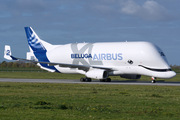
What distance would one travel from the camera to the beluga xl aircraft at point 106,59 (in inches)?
1485

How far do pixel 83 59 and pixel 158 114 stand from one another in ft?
101

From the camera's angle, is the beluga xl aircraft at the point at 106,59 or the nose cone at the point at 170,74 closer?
the nose cone at the point at 170,74

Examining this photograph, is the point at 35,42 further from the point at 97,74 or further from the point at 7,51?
the point at 97,74

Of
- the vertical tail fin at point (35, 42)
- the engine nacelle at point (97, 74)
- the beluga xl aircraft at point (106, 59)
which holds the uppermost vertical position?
the vertical tail fin at point (35, 42)

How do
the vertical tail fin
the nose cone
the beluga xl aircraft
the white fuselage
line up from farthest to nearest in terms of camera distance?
the vertical tail fin, the beluga xl aircraft, the white fuselage, the nose cone

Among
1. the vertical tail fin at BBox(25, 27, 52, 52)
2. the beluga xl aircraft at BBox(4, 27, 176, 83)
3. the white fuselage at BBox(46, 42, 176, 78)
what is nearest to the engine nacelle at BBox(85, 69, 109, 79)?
the beluga xl aircraft at BBox(4, 27, 176, 83)

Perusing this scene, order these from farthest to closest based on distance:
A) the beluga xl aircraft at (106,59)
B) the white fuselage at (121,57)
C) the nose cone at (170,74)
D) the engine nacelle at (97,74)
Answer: the engine nacelle at (97,74), the beluga xl aircraft at (106,59), the white fuselage at (121,57), the nose cone at (170,74)

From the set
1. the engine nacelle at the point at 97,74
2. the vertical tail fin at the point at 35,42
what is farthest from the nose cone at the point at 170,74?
the vertical tail fin at the point at 35,42

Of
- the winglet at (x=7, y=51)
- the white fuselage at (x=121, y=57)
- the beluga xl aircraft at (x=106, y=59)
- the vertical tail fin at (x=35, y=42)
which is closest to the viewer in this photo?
the white fuselage at (x=121, y=57)

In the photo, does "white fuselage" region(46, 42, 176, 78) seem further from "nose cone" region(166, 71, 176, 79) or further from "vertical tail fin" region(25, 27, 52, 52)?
"vertical tail fin" region(25, 27, 52, 52)

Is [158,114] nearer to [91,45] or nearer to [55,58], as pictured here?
[91,45]

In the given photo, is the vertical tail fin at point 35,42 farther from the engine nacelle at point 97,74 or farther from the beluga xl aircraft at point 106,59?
the engine nacelle at point 97,74

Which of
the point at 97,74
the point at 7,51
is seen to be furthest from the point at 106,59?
the point at 7,51

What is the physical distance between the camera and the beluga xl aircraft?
37.7 meters
